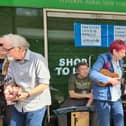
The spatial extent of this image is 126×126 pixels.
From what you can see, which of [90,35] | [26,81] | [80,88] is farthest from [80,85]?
[26,81]

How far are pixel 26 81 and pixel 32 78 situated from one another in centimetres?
8

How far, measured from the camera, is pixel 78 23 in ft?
29.3

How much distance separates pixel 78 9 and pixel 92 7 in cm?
30

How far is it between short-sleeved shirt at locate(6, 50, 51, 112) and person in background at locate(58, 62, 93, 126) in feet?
9.02

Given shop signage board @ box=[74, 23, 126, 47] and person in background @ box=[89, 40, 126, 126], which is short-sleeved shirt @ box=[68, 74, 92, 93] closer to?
shop signage board @ box=[74, 23, 126, 47]

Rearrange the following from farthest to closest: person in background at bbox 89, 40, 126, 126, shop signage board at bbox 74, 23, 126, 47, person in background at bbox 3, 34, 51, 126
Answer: shop signage board at bbox 74, 23, 126, 47, person in background at bbox 89, 40, 126, 126, person in background at bbox 3, 34, 51, 126

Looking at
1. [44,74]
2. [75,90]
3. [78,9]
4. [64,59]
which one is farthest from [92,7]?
[44,74]

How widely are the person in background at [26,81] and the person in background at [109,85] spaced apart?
3.32 ft

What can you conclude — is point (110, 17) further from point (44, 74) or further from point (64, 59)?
point (44, 74)

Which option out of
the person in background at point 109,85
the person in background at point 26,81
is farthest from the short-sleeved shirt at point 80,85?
the person in background at point 26,81

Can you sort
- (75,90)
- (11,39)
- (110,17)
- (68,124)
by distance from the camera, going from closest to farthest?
1. (11,39)
2. (68,124)
3. (75,90)
4. (110,17)

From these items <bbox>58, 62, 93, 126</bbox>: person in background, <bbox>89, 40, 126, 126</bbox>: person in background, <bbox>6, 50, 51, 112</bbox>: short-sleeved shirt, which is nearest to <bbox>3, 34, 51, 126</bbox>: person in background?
<bbox>6, 50, 51, 112</bbox>: short-sleeved shirt

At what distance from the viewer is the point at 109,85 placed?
6.06 metres

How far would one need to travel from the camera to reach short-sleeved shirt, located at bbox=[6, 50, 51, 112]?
204 inches
